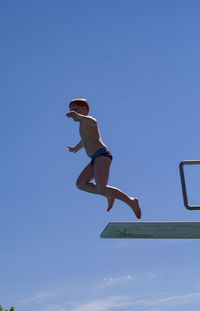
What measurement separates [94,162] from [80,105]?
0.90 meters

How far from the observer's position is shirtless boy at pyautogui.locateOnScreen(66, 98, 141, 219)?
5562mm

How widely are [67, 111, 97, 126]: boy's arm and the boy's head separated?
0.67 ft

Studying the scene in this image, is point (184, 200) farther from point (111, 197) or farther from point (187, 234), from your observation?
point (111, 197)

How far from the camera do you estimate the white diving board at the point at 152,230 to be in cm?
554

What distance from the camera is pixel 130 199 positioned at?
559cm

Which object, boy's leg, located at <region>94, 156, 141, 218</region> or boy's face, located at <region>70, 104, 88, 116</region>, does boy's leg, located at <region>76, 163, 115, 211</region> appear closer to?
boy's leg, located at <region>94, 156, 141, 218</region>

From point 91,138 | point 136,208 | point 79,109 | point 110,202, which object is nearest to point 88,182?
point 110,202

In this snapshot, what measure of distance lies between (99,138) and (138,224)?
4.42 ft

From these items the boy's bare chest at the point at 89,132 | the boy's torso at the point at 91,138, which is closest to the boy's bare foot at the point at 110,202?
the boy's torso at the point at 91,138

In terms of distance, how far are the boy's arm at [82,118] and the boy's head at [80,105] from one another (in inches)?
8.1

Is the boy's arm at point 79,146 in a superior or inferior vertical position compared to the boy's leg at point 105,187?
superior

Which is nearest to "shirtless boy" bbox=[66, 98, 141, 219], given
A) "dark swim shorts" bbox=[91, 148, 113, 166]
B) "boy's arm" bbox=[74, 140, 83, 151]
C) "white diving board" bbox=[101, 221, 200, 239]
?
"dark swim shorts" bbox=[91, 148, 113, 166]

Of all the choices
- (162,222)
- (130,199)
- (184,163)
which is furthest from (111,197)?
(184,163)

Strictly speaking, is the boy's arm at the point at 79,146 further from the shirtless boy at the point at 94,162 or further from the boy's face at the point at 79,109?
the boy's face at the point at 79,109
